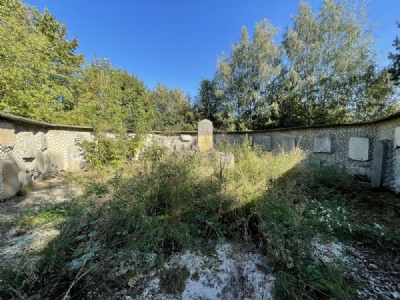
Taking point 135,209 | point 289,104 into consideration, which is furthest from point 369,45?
point 135,209

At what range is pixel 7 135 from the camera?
407 cm

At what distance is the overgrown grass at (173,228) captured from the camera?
1506 millimetres

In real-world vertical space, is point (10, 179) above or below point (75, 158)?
below

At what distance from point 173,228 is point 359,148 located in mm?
6240

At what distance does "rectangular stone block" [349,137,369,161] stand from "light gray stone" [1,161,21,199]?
9.53m

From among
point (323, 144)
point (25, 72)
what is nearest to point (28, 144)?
point (25, 72)

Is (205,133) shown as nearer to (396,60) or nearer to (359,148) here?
(359,148)

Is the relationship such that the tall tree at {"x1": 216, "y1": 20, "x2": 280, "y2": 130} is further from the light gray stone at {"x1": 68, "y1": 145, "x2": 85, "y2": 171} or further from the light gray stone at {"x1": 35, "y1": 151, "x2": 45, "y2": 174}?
the light gray stone at {"x1": 35, "y1": 151, "x2": 45, "y2": 174}

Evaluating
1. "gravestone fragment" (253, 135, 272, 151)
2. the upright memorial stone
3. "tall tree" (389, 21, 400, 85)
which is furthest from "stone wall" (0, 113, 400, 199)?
"tall tree" (389, 21, 400, 85)

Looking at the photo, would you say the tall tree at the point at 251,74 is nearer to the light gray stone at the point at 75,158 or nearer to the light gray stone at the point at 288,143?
the light gray stone at the point at 288,143

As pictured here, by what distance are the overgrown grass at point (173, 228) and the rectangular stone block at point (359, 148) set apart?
2.95 metres

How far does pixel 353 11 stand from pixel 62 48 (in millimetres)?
17260

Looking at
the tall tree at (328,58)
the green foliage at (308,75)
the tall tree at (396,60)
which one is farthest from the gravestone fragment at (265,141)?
the tall tree at (396,60)

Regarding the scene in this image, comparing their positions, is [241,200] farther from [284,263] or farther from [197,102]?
[197,102]
